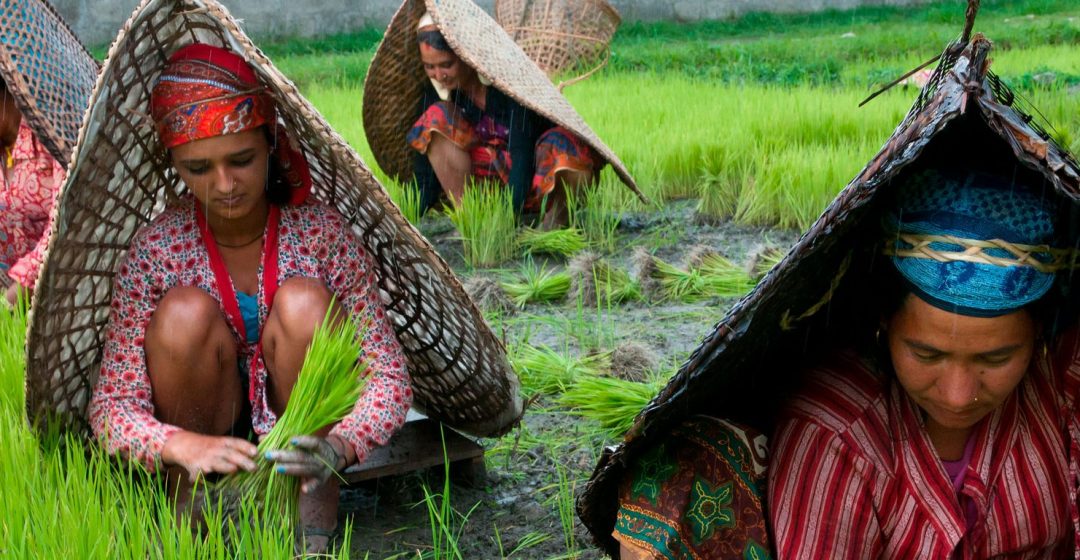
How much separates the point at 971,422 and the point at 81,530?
1.38 meters

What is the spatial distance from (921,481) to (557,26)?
530 cm

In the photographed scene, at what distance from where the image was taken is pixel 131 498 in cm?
204

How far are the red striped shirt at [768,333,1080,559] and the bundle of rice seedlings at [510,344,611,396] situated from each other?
1275 millimetres

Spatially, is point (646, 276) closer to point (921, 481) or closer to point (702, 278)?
point (702, 278)

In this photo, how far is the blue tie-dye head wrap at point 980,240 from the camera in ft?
5.31

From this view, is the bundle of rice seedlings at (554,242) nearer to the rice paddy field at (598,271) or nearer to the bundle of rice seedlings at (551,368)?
the rice paddy field at (598,271)

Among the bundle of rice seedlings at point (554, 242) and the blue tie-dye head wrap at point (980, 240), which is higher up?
the blue tie-dye head wrap at point (980, 240)

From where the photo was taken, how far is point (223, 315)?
7.98 feet

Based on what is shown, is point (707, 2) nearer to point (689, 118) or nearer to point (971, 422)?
point (689, 118)

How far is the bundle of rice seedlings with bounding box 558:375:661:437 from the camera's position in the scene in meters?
2.86

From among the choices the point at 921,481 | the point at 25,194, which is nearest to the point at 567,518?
the point at 921,481

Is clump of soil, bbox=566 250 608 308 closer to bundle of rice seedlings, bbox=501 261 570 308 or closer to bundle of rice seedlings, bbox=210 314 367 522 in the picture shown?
bundle of rice seedlings, bbox=501 261 570 308

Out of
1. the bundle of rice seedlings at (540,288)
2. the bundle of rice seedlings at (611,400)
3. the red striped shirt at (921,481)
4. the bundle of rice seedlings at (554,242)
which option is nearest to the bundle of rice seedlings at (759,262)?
the bundle of rice seedlings at (540,288)

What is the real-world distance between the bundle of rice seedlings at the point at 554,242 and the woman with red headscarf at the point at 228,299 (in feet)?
6.90
